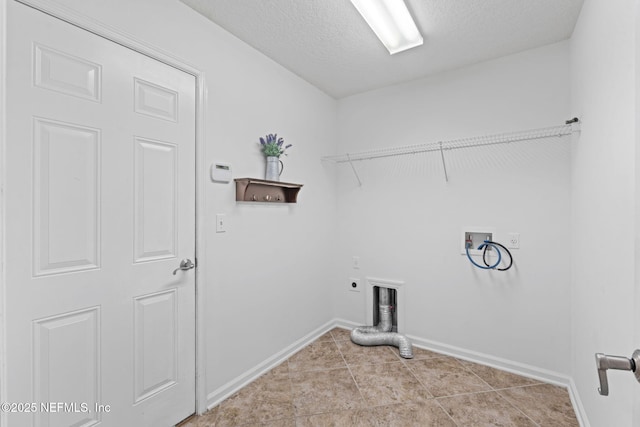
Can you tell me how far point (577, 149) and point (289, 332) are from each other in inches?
97.2

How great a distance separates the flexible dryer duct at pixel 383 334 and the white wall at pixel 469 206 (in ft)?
0.58

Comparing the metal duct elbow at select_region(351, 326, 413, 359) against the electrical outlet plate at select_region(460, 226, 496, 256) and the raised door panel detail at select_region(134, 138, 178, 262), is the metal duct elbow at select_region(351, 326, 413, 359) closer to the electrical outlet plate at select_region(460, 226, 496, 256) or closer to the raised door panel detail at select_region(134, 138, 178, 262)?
the electrical outlet plate at select_region(460, 226, 496, 256)

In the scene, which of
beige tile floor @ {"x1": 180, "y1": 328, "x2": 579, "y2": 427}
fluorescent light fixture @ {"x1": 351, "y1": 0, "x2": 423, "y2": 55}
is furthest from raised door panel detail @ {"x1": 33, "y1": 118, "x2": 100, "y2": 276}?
fluorescent light fixture @ {"x1": 351, "y1": 0, "x2": 423, "y2": 55}

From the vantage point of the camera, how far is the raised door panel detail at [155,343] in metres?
1.50

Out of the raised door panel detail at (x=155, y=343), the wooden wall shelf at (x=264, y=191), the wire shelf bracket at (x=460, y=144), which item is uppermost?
the wire shelf bracket at (x=460, y=144)

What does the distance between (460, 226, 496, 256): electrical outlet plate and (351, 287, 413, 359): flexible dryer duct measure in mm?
848

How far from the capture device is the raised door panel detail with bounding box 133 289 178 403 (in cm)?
150

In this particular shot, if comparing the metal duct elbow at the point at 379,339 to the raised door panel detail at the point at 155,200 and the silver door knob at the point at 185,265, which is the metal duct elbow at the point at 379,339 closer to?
the silver door knob at the point at 185,265

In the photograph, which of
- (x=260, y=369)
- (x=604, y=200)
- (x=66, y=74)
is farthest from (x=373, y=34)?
(x=260, y=369)

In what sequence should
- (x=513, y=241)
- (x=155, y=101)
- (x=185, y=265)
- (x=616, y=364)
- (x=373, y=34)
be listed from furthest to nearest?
(x=513, y=241) < (x=373, y=34) < (x=185, y=265) < (x=155, y=101) < (x=616, y=364)

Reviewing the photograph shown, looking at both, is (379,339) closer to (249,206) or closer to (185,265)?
(249,206)

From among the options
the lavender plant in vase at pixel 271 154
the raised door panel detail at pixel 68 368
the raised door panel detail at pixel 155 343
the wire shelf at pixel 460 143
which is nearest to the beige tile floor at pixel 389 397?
the raised door panel detail at pixel 155 343

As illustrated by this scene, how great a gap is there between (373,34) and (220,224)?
1.65 metres

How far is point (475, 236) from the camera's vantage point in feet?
7.82
